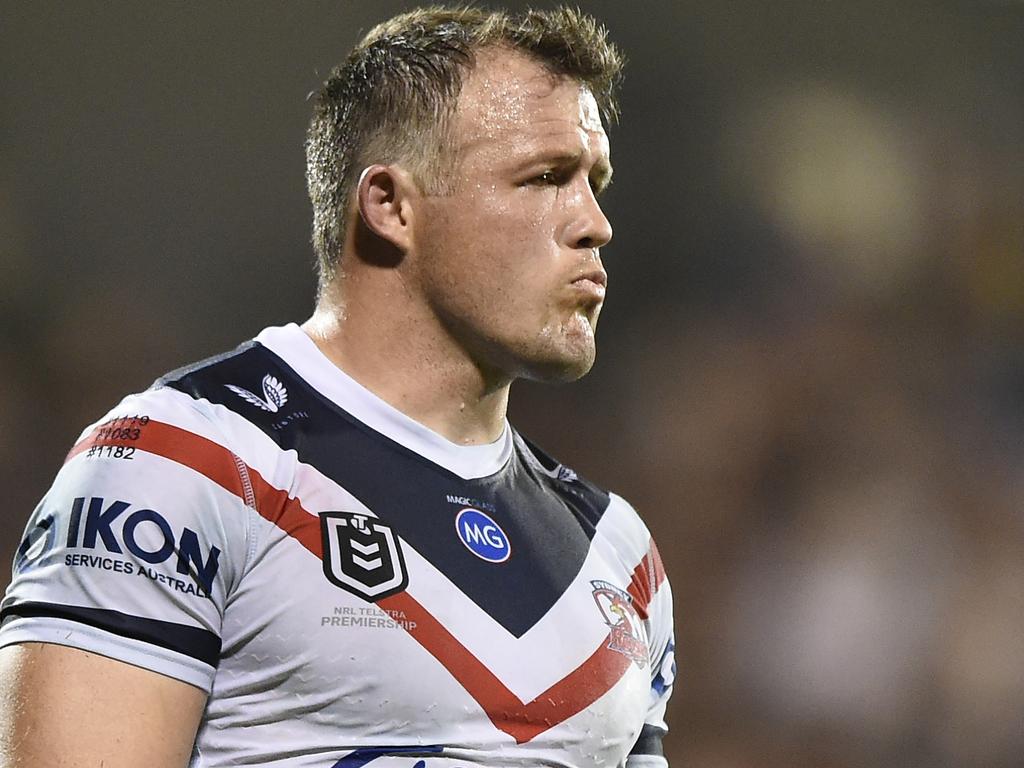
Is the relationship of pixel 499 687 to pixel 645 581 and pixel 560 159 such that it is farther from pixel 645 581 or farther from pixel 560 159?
pixel 560 159

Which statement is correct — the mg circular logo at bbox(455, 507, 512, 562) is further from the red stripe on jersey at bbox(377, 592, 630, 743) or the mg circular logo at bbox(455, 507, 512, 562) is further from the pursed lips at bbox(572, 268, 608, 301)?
the pursed lips at bbox(572, 268, 608, 301)

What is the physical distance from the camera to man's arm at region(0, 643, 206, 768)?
1182 millimetres

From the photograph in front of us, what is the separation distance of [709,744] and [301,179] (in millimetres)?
1880

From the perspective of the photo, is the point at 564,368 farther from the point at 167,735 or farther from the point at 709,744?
the point at 709,744

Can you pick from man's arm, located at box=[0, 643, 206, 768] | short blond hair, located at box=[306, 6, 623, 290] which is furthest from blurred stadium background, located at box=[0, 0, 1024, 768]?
man's arm, located at box=[0, 643, 206, 768]

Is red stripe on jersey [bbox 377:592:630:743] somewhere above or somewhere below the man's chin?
below

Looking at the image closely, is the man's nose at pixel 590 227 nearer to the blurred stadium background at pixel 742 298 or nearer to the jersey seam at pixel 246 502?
the jersey seam at pixel 246 502

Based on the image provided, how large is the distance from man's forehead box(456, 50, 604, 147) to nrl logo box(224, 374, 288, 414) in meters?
0.39

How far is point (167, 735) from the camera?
1.23 m

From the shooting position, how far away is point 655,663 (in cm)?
179

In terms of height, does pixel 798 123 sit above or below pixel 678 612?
above

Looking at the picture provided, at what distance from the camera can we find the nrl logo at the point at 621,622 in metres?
1.61

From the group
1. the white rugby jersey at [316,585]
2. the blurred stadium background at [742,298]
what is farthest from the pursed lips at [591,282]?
Result: the blurred stadium background at [742,298]

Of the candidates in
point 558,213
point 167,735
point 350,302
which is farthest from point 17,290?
point 167,735
